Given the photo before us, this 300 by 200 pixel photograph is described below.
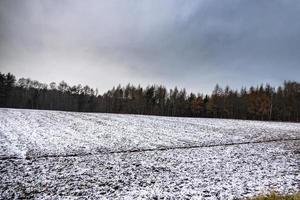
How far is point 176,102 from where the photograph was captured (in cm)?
11500

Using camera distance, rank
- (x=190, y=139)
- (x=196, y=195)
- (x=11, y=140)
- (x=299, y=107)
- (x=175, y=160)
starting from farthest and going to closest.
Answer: (x=299, y=107)
(x=190, y=139)
(x=11, y=140)
(x=175, y=160)
(x=196, y=195)

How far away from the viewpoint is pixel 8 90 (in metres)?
99.9

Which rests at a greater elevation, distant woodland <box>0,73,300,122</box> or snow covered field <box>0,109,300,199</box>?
distant woodland <box>0,73,300,122</box>

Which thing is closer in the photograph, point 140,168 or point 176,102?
point 140,168

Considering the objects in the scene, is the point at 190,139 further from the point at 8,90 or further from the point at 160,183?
the point at 8,90

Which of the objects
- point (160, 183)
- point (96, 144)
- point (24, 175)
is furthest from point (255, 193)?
point (96, 144)

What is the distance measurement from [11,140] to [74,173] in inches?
415

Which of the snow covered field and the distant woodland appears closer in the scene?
the snow covered field

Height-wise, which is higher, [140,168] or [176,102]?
[176,102]

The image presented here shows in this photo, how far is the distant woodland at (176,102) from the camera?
81125 millimetres

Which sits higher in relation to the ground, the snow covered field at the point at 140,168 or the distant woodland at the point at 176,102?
the distant woodland at the point at 176,102

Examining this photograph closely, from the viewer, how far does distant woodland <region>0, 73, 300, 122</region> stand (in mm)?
81125

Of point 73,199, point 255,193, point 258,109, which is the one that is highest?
point 258,109

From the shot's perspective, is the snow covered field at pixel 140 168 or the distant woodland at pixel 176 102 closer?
the snow covered field at pixel 140 168
